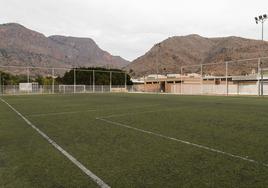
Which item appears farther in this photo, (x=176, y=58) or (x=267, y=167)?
(x=176, y=58)

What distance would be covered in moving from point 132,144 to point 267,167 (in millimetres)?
2893

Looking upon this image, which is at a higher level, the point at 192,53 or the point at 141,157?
the point at 192,53

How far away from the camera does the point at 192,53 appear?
178 metres

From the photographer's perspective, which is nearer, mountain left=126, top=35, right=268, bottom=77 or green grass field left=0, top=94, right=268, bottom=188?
green grass field left=0, top=94, right=268, bottom=188

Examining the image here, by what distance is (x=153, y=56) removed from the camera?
569 ft

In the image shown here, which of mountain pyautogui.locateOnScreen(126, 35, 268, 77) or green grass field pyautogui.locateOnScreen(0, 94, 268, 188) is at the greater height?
mountain pyautogui.locateOnScreen(126, 35, 268, 77)

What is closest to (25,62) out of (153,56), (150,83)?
(153,56)

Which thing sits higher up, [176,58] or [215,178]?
[176,58]

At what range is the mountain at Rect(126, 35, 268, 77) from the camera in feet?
484

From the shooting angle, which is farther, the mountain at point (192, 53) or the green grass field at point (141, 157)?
the mountain at point (192, 53)

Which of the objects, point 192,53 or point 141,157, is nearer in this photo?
point 141,157

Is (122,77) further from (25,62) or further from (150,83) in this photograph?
(25,62)

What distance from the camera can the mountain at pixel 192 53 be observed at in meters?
148

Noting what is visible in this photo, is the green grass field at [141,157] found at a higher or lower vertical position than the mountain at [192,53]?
lower
